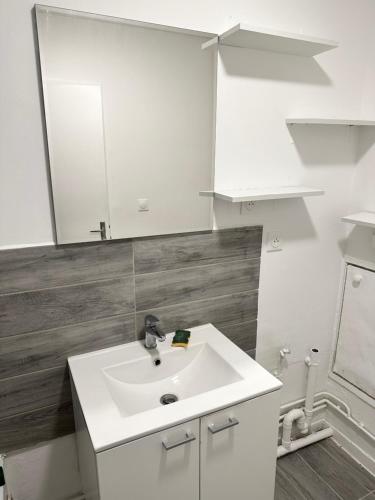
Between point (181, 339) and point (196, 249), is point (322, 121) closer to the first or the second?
point (196, 249)

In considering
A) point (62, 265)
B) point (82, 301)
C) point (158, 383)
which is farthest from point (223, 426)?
point (62, 265)

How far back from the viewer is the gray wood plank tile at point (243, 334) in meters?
1.72

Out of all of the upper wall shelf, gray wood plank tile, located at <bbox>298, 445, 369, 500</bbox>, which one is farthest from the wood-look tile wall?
gray wood plank tile, located at <bbox>298, 445, 369, 500</bbox>

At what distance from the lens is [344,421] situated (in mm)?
2059

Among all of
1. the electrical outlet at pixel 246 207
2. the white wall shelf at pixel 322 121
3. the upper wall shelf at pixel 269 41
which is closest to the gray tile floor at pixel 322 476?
the electrical outlet at pixel 246 207

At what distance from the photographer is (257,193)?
147 cm

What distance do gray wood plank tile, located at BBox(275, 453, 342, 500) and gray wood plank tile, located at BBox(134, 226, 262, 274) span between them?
122 centimetres

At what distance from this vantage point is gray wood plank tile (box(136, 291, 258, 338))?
1.54 metres

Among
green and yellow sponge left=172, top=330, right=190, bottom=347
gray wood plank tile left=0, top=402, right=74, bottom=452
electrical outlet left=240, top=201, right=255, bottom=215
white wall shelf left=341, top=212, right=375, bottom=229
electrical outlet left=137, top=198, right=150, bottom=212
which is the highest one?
electrical outlet left=137, top=198, right=150, bottom=212

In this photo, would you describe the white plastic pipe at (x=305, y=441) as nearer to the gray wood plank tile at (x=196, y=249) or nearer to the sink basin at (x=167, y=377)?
the sink basin at (x=167, y=377)

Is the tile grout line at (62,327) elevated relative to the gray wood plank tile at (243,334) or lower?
elevated

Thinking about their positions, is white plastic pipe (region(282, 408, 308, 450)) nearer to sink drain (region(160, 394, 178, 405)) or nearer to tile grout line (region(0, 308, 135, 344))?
sink drain (region(160, 394, 178, 405))

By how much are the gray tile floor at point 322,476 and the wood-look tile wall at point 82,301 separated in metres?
0.99

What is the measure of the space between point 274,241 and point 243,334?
1.62 feet
